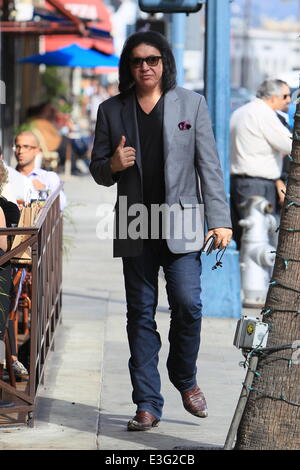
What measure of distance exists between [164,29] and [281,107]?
5329mm

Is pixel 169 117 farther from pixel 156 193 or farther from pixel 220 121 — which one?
pixel 220 121

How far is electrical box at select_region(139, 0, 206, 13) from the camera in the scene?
8.35 metres

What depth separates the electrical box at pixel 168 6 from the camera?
27.4ft

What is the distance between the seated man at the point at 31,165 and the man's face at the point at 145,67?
271 cm

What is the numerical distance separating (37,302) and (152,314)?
0.58m

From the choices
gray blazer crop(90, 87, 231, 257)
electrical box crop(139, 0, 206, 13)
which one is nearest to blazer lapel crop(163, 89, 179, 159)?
gray blazer crop(90, 87, 231, 257)

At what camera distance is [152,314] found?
602 cm

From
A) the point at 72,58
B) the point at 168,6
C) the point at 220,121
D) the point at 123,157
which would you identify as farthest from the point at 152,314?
the point at 72,58

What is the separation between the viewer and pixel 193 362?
19.8ft

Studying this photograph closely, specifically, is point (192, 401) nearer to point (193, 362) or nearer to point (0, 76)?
point (193, 362)

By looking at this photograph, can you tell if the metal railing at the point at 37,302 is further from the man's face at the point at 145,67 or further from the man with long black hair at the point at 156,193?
the man's face at the point at 145,67

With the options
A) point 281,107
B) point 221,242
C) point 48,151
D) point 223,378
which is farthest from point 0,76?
point 221,242

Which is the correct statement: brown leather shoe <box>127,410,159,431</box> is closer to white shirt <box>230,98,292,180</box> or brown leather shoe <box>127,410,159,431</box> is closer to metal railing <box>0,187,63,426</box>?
metal railing <box>0,187,63,426</box>

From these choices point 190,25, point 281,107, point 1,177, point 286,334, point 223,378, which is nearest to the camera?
point 286,334
